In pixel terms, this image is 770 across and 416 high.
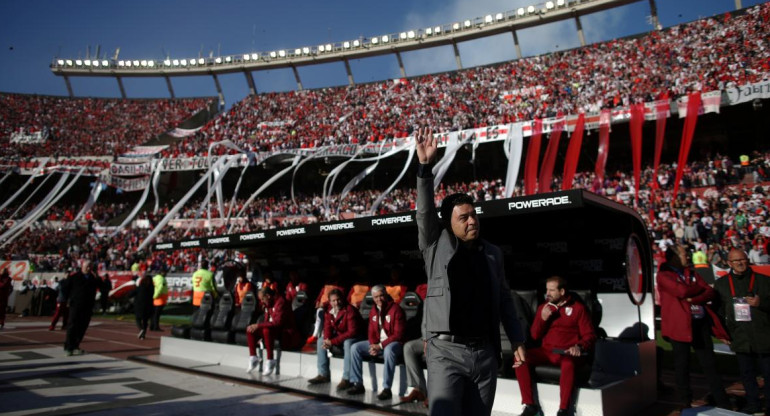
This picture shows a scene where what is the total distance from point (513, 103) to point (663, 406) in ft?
87.4

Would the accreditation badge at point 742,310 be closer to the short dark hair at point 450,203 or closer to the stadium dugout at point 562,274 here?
the stadium dugout at point 562,274

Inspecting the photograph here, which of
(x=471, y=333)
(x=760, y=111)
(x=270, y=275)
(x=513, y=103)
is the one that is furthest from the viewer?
(x=513, y=103)

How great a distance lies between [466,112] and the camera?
31.4 meters

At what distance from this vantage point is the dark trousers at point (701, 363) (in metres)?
5.45

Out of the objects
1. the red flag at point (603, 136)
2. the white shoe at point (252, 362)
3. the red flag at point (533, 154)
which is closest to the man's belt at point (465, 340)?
the white shoe at point (252, 362)

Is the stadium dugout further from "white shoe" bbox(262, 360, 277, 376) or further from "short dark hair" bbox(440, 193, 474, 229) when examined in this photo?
"short dark hair" bbox(440, 193, 474, 229)

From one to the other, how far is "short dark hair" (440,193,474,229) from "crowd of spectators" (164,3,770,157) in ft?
78.7

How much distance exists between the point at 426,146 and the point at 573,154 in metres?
21.0

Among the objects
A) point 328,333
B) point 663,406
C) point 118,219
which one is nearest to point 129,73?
point 118,219

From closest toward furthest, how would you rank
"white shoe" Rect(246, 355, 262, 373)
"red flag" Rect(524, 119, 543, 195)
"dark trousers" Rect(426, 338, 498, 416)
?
"dark trousers" Rect(426, 338, 498, 416) → "white shoe" Rect(246, 355, 262, 373) → "red flag" Rect(524, 119, 543, 195)

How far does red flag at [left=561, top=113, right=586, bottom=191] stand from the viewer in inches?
839

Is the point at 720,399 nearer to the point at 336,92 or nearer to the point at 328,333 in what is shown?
the point at 328,333

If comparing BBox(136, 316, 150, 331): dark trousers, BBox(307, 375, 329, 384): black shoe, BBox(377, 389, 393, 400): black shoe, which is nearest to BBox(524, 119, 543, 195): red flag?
BBox(136, 316, 150, 331): dark trousers

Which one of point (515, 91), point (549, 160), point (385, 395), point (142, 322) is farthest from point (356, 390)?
point (515, 91)
